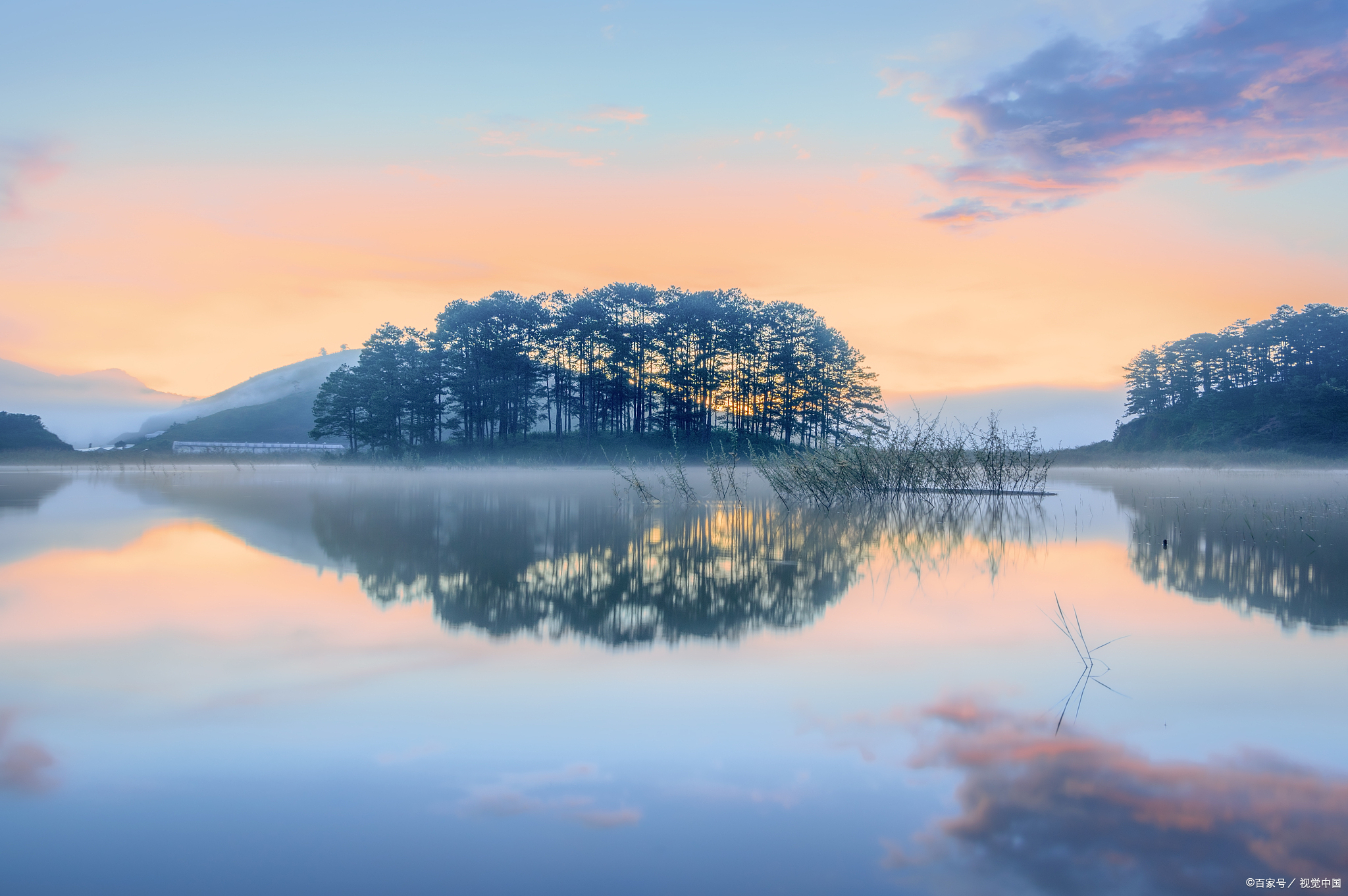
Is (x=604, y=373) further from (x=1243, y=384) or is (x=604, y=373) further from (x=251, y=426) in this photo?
(x=251, y=426)

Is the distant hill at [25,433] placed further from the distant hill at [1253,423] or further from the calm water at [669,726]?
the distant hill at [1253,423]

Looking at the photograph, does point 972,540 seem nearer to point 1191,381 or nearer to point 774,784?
point 774,784

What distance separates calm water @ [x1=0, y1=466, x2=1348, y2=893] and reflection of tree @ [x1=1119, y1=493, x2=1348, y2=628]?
6 cm

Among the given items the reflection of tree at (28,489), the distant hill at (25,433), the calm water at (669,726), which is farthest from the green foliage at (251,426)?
the calm water at (669,726)

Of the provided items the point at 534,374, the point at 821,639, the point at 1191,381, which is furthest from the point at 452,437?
the point at 1191,381

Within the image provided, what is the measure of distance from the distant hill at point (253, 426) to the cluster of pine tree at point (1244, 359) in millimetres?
93836

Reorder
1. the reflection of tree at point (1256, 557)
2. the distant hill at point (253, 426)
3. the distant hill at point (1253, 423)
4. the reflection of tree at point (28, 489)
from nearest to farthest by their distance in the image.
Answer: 1. the reflection of tree at point (1256, 557)
2. the reflection of tree at point (28, 489)
3. the distant hill at point (1253, 423)
4. the distant hill at point (253, 426)

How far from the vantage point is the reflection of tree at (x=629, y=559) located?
5129mm

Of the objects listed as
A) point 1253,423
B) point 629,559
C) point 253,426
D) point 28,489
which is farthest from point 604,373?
point 253,426

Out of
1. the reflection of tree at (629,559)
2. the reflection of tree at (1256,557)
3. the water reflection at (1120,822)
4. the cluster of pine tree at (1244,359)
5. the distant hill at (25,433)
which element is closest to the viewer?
the water reflection at (1120,822)

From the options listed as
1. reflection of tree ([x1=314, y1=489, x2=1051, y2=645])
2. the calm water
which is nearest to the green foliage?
reflection of tree ([x1=314, y1=489, x2=1051, y2=645])

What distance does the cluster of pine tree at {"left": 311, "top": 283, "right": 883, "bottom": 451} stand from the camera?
47531 mm

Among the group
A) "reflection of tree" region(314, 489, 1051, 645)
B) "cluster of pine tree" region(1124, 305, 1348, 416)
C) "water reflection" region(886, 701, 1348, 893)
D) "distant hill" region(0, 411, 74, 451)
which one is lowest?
"water reflection" region(886, 701, 1348, 893)

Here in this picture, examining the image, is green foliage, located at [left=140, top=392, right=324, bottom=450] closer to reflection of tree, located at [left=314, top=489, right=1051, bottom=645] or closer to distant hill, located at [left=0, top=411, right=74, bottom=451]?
distant hill, located at [left=0, top=411, right=74, bottom=451]
